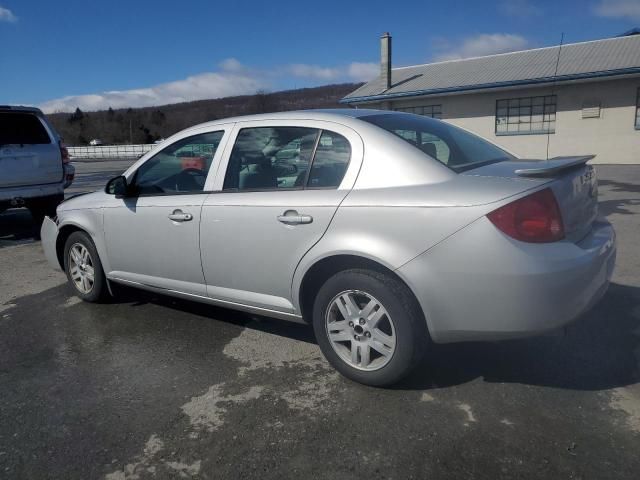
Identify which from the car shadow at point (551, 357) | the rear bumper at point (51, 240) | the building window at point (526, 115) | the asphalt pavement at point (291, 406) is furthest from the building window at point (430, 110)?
the car shadow at point (551, 357)

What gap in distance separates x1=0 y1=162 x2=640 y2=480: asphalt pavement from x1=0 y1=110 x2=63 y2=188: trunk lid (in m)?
4.21

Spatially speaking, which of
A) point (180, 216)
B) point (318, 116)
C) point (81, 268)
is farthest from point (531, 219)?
point (81, 268)

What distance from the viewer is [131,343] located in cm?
390

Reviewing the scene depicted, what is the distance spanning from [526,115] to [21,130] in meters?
18.2

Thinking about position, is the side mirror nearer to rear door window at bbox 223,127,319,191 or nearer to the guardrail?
rear door window at bbox 223,127,319,191

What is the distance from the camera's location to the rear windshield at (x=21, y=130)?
7.70 metres

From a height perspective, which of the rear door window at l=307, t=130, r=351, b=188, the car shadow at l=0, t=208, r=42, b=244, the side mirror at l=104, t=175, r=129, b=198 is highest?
the rear door window at l=307, t=130, r=351, b=188

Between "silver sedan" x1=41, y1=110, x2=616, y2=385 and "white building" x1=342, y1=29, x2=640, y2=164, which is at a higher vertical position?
"white building" x1=342, y1=29, x2=640, y2=164

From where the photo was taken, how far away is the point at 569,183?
2840 mm

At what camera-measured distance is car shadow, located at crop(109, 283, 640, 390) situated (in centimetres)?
308

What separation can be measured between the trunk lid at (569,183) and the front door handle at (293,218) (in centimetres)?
95

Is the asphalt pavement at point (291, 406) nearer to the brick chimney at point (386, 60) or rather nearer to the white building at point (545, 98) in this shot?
the white building at point (545, 98)

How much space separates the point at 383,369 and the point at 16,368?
8.21 ft

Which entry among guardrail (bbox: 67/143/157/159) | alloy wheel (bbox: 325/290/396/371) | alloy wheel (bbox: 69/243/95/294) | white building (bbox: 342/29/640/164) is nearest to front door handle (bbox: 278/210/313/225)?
alloy wheel (bbox: 325/290/396/371)
